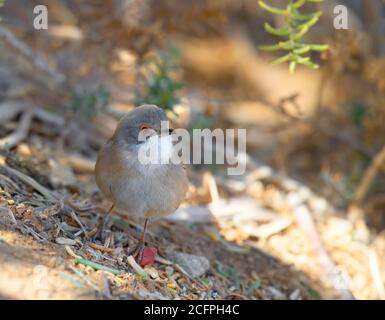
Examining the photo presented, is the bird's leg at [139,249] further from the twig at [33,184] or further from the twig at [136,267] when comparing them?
the twig at [33,184]

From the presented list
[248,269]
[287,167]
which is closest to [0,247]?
[248,269]

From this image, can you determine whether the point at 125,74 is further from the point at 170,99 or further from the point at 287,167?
the point at 287,167

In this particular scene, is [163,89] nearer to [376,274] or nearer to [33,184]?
[33,184]

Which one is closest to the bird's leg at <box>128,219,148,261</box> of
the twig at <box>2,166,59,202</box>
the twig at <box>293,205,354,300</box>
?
the twig at <box>2,166,59,202</box>

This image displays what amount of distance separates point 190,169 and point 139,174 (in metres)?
2.23

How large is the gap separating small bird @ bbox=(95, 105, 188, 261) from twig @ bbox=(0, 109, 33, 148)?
122 centimetres

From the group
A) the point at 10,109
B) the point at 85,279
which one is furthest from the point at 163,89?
the point at 85,279

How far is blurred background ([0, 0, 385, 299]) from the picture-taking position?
3930mm

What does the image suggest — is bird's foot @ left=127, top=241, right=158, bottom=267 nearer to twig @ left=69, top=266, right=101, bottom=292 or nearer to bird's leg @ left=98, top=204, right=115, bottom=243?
bird's leg @ left=98, top=204, right=115, bottom=243

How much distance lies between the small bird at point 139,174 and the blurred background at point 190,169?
30 cm

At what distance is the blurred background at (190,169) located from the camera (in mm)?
3930

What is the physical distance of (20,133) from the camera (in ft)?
18.4

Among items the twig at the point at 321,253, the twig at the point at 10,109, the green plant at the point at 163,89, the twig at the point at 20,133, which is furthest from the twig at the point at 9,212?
the twig at the point at 321,253

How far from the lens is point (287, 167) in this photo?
24.9ft
